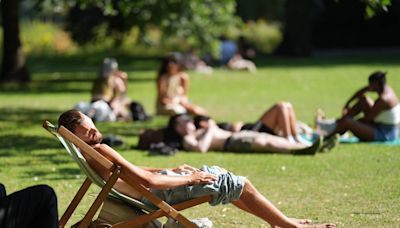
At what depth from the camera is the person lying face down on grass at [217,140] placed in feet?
38.4

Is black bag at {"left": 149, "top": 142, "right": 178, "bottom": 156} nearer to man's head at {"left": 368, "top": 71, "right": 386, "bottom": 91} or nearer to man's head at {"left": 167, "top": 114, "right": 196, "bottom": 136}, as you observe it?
man's head at {"left": 167, "top": 114, "right": 196, "bottom": 136}

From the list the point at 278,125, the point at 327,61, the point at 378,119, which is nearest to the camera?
the point at 278,125

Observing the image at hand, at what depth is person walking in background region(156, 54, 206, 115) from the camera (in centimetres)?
1602

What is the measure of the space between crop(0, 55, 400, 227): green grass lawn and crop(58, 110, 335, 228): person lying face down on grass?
A: 0.76 m

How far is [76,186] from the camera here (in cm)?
946

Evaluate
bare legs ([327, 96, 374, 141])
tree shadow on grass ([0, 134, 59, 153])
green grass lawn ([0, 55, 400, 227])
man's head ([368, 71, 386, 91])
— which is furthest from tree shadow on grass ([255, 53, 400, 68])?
→ tree shadow on grass ([0, 134, 59, 153])

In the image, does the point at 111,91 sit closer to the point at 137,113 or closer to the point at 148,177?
the point at 137,113

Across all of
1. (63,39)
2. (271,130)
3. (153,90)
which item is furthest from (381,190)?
(63,39)

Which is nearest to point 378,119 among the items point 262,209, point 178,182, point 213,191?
point 262,209

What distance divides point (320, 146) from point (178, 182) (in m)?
5.20

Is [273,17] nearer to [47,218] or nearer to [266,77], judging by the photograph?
[266,77]

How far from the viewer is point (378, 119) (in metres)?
12.8

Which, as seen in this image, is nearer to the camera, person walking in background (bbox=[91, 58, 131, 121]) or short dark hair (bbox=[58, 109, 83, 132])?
short dark hair (bbox=[58, 109, 83, 132])

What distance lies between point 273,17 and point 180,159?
102 ft
